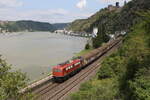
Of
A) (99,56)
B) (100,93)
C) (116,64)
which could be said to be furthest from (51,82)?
(99,56)

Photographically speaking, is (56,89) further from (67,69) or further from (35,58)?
(35,58)

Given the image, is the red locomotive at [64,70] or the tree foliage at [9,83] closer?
the tree foliage at [9,83]

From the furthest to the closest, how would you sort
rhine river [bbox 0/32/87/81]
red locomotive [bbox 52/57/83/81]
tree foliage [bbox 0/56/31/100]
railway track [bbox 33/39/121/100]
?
1. rhine river [bbox 0/32/87/81]
2. red locomotive [bbox 52/57/83/81]
3. railway track [bbox 33/39/121/100]
4. tree foliage [bbox 0/56/31/100]

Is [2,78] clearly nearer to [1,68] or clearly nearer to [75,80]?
[1,68]

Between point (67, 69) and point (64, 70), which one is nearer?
point (64, 70)

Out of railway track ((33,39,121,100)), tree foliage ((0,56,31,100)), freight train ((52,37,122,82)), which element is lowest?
railway track ((33,39,121,100))

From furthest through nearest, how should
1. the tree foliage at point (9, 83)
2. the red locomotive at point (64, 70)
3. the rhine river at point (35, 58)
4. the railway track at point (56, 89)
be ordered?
the rhine river at point (35, 58), the red locomotive at point (64, 70), the railway track at point (56, 89), the tree foliage at point (9, 83)

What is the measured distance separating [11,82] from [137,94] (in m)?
9.78

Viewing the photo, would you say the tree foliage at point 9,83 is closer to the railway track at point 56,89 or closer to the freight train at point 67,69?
the railway track at point 56,89

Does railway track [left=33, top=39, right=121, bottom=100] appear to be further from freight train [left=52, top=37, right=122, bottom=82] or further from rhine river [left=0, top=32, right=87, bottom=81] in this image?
rhine river [left=0, top=32, right=87, bottom=81]

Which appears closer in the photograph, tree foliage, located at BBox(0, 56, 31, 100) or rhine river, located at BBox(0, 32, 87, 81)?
tree foliage, located at BBox(0, 56, 31, 100)

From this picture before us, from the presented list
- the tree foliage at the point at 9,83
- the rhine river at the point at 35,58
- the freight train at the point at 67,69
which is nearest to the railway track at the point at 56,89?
the freight train at the point at 67,69

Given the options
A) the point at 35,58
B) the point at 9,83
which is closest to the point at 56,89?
the point at 9,83

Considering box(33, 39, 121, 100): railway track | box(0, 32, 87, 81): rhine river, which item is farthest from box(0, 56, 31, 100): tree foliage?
box(33, 39, 121, 100): railway track
